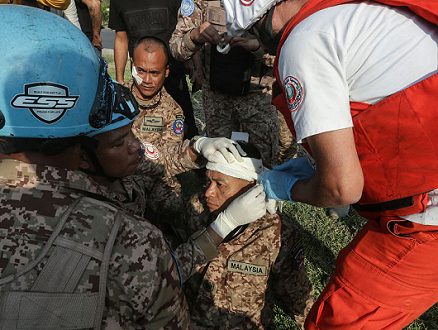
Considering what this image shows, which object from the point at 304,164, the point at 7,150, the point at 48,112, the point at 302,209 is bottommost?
the point at 302,209

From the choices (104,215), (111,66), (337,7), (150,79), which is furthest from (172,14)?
(111,66)

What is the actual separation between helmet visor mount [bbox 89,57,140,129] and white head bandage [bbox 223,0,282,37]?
2.75ft

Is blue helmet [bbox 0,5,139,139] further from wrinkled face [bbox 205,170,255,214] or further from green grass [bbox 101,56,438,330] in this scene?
green grass [bbox 101,56,438,330]

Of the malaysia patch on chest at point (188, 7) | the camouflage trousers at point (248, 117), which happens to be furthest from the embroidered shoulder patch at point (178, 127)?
the malaysia patch on chest at point (188, 7)

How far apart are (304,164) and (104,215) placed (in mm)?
1598

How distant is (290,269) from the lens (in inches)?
111

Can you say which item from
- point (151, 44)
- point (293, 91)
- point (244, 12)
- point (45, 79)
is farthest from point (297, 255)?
point (151, 44)

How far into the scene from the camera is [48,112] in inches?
59.2

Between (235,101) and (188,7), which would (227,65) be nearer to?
(235,101)

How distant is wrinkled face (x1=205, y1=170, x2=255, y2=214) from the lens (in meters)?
2.86

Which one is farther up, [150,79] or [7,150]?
[7,150]

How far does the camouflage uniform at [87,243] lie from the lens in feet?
4.07

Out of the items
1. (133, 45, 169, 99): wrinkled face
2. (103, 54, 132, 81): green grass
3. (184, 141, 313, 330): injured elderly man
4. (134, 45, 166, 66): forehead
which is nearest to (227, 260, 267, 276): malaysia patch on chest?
(184, 141, 313, 330): injured elderly man

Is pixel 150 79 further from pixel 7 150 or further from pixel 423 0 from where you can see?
pixel 423 0
